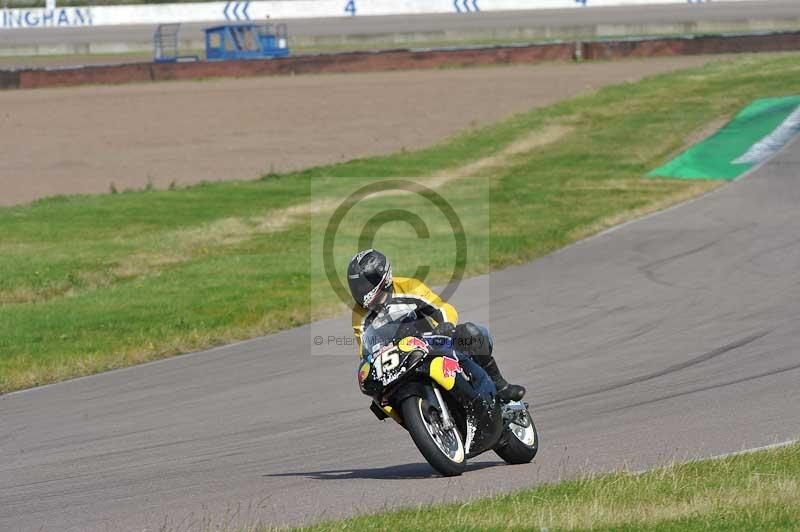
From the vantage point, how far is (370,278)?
7.91 meters

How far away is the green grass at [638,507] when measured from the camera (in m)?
6.38

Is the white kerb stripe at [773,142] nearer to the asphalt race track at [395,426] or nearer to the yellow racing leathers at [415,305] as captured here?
the asphalt race track at [395,426]

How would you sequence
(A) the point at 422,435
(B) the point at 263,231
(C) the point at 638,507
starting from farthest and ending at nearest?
(B) the point at 263,231 < (A) the point at 422,435 < (C) the point at 638,507

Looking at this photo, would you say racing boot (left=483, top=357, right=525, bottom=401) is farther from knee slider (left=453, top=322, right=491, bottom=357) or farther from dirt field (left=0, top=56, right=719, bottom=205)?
dirt field (left=0, top=56, right=719, bottom=205)

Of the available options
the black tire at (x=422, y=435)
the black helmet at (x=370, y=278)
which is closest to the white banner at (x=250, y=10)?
the black helmet at (x=370, y=278)

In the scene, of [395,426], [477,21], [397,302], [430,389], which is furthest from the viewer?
[477,21]

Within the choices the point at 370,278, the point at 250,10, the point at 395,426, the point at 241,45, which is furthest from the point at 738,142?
the point at 250,10

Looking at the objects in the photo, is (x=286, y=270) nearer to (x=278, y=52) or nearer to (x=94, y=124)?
(x=94, y=124)

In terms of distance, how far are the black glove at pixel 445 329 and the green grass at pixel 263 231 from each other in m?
7.09

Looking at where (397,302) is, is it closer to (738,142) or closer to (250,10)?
(738,142)

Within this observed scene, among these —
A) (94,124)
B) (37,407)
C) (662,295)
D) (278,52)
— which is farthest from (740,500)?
(278,52)

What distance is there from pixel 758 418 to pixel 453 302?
7.39m

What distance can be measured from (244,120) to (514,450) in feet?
103

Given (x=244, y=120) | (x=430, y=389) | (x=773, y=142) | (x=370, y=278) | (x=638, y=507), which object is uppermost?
(x=370, y=278)
